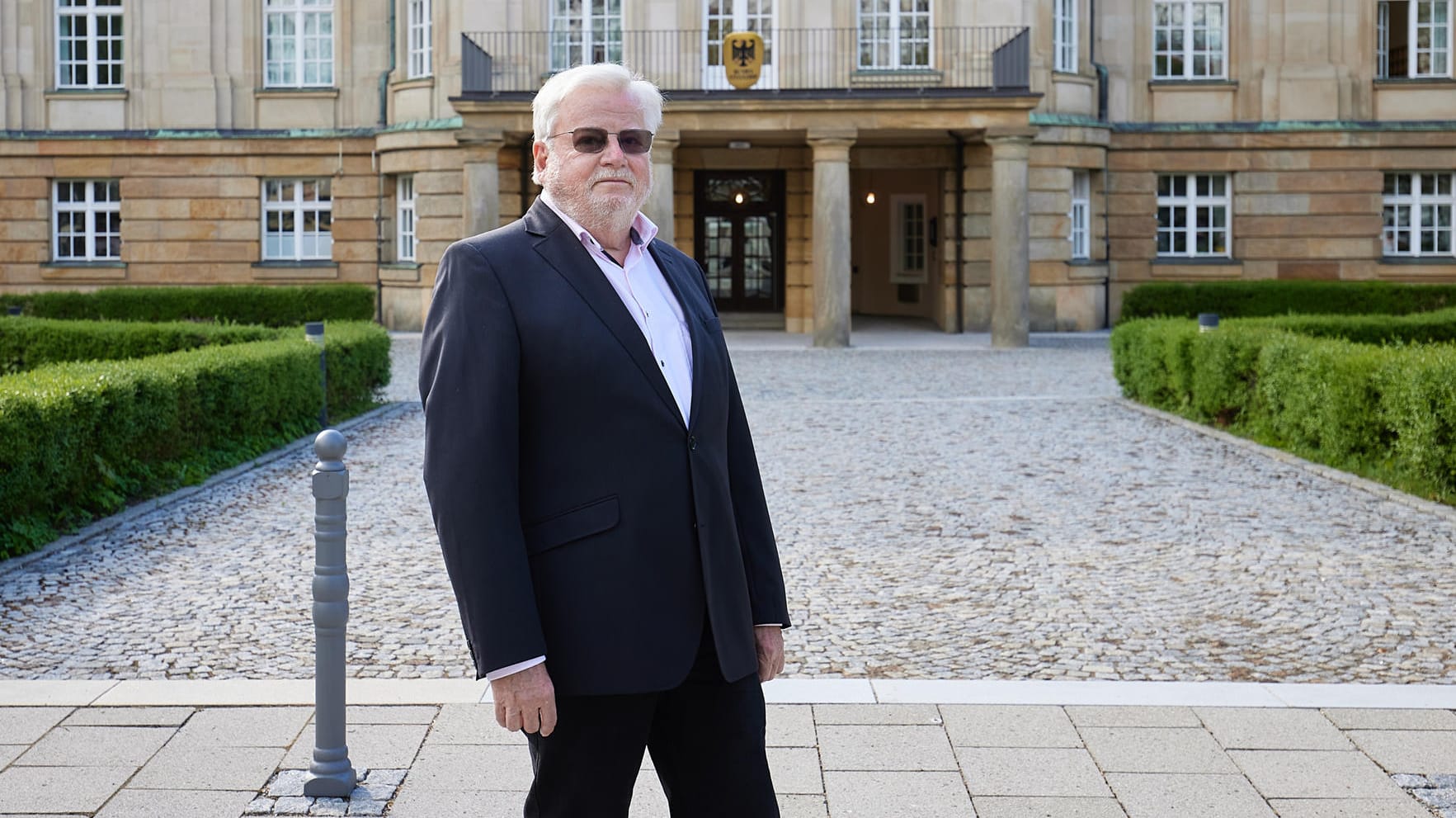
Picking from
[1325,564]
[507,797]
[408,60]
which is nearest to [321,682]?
[507,797]

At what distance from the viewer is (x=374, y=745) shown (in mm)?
5605

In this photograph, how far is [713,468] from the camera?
11.6ft

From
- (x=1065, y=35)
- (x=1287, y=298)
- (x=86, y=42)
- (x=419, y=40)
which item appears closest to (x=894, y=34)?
(x=1065, y=35)

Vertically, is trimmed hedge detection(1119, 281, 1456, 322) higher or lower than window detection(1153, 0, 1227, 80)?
lower

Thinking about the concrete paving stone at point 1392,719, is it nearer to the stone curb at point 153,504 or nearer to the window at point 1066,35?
the stone curb at point 153,504

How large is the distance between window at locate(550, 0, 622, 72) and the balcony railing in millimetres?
27

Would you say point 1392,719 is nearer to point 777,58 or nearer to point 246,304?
point 777,58

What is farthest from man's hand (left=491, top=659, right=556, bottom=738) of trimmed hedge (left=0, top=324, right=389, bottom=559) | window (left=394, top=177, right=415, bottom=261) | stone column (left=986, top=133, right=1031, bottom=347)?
window (left=394, top=177, right=415, bottom=261)

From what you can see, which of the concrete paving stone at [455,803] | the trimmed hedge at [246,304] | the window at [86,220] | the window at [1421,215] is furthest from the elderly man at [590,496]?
the window at [86,220]

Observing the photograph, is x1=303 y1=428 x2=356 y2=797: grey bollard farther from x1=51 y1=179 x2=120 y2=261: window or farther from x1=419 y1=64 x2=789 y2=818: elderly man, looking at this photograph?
x1=51 y1=179 x2=120 y2=261: window

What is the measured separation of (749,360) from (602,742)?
2146 cm

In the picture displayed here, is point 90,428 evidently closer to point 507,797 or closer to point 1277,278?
point 507,797

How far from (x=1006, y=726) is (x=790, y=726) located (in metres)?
0.71

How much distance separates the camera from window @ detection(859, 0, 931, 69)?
2941cm
